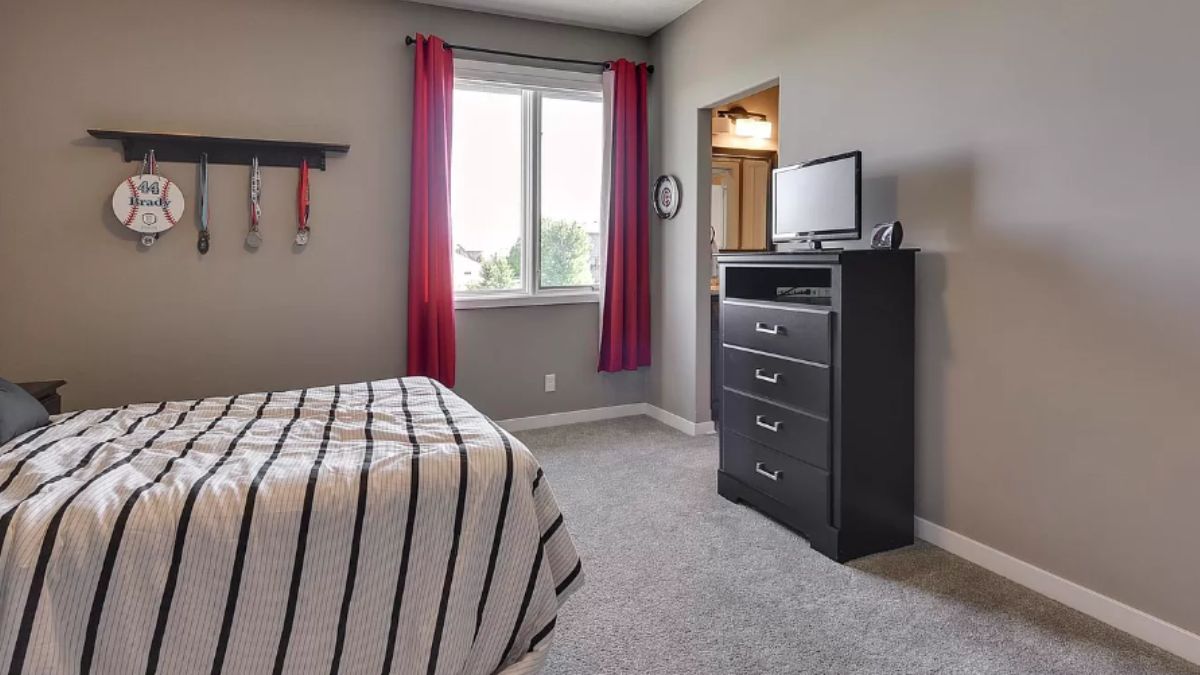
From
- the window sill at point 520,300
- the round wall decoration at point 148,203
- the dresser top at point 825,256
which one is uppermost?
the round wall decoration at point 148,203

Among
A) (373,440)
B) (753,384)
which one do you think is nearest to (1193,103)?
(753,384)

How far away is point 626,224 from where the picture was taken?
181 inches

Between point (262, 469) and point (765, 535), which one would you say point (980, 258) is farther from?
point (262, 469)

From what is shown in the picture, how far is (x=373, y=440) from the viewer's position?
6.19ft

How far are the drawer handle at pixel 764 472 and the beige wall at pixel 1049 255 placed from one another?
1.83 ft

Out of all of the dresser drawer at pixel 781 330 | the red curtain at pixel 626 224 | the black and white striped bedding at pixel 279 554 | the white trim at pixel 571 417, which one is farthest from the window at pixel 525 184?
the black and white striped bedding at pixel 279 554

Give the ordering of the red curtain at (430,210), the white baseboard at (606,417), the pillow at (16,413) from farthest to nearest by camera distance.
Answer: the white baseboard at (606,417) → the red curtain at (430,210) → the pillow at (16,413)

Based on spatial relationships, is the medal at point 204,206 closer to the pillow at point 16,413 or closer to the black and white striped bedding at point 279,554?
→ the pillow at point 16,413

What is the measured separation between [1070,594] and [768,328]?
1.37 metres

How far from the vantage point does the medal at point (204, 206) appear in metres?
3.60

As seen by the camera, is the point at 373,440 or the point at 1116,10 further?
the point at 1116,10

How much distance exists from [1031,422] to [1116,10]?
1.29 meters

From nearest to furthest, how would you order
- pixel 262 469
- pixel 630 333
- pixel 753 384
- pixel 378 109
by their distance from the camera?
pixel 262 469, pixel 753 384, pixel 378 109, pixel 630 333

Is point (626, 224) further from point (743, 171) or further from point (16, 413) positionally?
point (16, 413)
